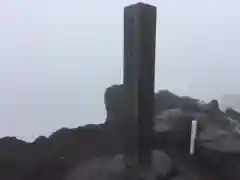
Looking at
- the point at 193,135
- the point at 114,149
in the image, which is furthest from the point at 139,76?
the point at 193,135

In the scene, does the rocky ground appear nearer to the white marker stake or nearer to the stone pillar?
the white marker stake

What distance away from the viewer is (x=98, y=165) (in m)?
3.40

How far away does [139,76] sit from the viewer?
9.88 ft

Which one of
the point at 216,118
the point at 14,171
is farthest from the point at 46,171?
the point at 216,118

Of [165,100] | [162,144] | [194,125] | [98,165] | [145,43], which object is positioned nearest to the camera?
[145,43]

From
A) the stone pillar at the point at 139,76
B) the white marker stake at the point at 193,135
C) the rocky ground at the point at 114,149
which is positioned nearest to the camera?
the stone pillar at the point at 139,76

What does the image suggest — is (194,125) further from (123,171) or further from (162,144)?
(123,171)

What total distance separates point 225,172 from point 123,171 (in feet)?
4.25

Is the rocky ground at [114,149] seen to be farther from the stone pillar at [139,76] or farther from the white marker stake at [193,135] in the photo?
the stone pillar at [139,76]

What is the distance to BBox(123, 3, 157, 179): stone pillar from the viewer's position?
300cm

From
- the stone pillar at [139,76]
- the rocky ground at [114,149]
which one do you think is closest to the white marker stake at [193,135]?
the rocky ground at [114,149]

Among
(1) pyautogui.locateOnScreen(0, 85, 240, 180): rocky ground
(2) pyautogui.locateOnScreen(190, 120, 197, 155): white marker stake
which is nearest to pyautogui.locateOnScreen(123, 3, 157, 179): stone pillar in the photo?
(1) pyautogui.locateOnScreen(0, 85, 240, 180): rocky ground

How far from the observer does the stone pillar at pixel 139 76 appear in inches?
118

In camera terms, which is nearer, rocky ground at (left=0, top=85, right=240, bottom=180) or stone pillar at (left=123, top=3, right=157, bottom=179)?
stone pillar at (left=123, top=3, right=157, bottom=179)
